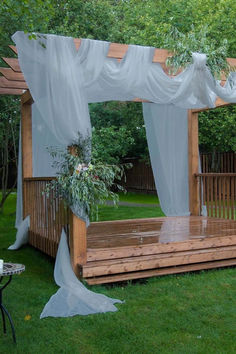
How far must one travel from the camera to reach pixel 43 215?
6.05 meters

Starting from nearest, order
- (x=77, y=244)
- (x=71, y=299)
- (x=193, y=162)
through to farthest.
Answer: (x=71, y=299), (x=77, y=244), (x=193, y=162)

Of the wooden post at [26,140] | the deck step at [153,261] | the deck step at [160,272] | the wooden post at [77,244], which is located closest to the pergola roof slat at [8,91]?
the wooden post at [26,140]

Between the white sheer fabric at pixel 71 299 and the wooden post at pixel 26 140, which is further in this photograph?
the wooden post at pixel 26 140

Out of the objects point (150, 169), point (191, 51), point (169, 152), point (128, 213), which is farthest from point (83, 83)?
point (150, 169)

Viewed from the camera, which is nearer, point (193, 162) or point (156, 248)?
point (156, 248)

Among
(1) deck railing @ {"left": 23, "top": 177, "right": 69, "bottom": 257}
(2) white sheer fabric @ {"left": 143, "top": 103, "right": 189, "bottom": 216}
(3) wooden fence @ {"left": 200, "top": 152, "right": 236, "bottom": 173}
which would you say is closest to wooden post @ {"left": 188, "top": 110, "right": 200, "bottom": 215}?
(2) white sheer fabric @ {"left": 143, "top": 103, "right": 189, "bottom": 216}

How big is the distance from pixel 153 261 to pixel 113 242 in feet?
1.97

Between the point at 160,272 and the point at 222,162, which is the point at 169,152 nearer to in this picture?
the point at 160,272

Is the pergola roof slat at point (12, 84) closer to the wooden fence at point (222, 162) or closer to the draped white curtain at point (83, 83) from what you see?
the draped white curtain at point (83, 83)

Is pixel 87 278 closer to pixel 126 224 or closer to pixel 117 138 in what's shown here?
pixel 126 224

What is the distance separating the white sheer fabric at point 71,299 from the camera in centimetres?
389

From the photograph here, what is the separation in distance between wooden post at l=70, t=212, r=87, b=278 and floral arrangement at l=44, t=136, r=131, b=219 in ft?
0.49

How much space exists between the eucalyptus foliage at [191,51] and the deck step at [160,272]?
7.78ft

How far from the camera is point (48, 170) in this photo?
23.5 ft
